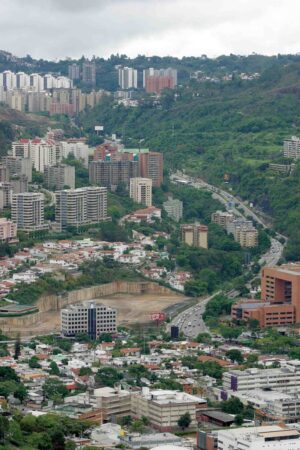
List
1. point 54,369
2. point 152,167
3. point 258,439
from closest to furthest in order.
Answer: point 258,439 < point 54,369 < point 152,167

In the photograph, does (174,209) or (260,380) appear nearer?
(260,380)

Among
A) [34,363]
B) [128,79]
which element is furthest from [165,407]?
[128,79]

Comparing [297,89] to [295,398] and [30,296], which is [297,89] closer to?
[30,296]

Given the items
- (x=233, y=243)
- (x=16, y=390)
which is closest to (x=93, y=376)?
(x=16, y=390)

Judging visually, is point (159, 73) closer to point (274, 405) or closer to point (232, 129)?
point (232, 129)

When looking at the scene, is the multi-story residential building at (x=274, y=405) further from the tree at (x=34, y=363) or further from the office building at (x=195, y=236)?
the office building at (x=195, y=236)
